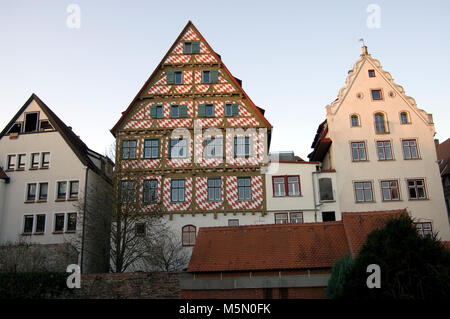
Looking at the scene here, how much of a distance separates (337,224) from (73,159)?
20391 mm

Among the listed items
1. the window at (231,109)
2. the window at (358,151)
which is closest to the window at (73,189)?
the window at (231,109)

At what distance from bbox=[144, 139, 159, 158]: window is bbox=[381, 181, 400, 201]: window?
17.4 meters

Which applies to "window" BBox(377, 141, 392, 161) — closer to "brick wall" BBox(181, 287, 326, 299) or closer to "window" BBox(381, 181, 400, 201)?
"window" BBox(381, 181, 400, 201)

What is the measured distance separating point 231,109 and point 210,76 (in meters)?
3.26

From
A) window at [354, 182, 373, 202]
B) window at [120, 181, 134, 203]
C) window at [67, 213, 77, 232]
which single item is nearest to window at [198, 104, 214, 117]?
window at [120, 181, 134, 203]

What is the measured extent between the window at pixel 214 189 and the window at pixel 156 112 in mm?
6513

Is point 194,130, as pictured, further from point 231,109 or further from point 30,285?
point 30,285

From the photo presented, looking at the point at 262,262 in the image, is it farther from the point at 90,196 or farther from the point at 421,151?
the point at 421,151

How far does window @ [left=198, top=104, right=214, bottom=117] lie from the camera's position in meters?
34.8
